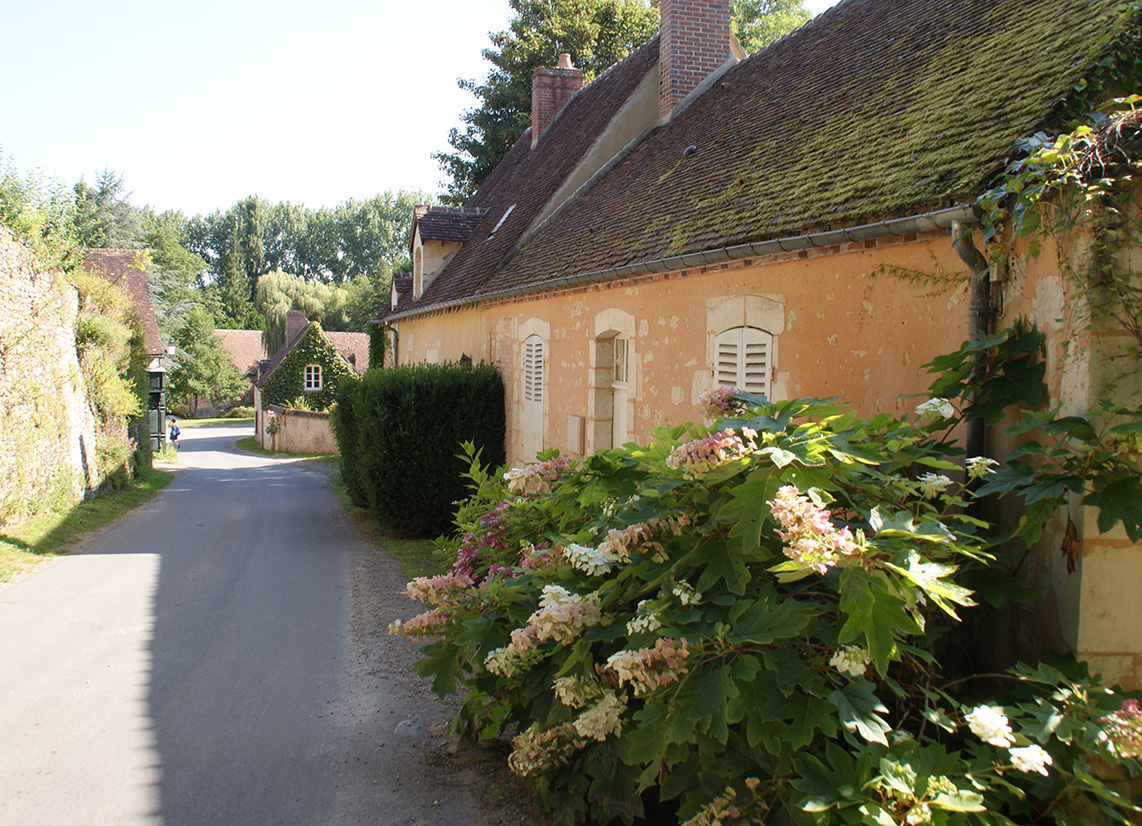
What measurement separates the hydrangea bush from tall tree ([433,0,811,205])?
22.2 metres

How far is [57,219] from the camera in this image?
15664 mm

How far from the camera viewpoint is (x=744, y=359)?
6.67 metres

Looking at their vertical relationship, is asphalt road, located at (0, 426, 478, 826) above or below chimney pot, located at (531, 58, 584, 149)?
below

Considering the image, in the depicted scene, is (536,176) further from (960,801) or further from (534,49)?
(960,801)

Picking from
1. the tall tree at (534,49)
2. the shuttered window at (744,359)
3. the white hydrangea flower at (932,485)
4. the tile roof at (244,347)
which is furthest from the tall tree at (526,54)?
the tile roof at (244,347)

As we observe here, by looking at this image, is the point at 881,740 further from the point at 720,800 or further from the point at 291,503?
the point at 291,503

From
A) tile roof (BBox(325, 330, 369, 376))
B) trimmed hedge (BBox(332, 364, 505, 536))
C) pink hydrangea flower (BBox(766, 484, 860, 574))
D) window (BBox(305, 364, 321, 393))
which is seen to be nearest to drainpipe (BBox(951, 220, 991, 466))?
pink hydrangea flower (BBox(766, 484, 860, 574))

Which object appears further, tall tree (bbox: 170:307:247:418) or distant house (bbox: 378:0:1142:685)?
tall tree (bbox: 170:307:247:418)

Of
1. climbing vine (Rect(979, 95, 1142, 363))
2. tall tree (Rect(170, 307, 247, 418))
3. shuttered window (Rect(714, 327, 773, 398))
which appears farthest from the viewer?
tall tree (Rect(170, 307, 247, 418))

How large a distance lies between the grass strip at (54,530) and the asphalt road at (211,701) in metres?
0.32

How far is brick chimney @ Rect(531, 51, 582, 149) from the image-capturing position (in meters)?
19.4

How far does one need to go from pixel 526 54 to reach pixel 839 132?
19.1 m

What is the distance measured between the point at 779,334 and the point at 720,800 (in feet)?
13.1

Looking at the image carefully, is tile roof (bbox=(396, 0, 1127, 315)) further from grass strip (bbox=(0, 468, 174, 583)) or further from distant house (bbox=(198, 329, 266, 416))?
distant house (bbox=(198, 329, 266, 416))
